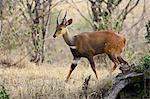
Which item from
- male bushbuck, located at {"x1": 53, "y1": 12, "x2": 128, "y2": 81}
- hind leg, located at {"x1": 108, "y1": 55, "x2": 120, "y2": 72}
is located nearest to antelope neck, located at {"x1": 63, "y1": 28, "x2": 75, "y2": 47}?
male bushbuck, located at {"x1": 53, "y1": 12, "x2": 128, "y2": 81}

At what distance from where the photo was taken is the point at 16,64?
15281 millimetres

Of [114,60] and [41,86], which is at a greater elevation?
[114,60]

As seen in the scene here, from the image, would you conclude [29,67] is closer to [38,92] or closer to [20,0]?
[20,0]

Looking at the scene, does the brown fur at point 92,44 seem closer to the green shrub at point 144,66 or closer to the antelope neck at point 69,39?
the antelope neck at point 69,39

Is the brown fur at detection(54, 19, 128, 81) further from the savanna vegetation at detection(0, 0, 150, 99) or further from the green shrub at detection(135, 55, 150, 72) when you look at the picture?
the green shrub at detection(135, 55, 150, 72)

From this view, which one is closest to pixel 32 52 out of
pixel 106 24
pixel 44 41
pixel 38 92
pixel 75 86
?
pixel 44 41

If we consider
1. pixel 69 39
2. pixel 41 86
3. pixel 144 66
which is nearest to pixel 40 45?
pixel 69 39

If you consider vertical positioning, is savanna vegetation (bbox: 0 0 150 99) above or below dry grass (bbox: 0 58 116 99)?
above

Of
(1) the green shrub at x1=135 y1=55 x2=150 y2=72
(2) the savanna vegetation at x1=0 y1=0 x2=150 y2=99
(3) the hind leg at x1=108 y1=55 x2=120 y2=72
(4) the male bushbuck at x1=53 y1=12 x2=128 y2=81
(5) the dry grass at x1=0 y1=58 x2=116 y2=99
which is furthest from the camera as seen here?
(3) the hind leg at x1=108 y1=55 x2=120 y2=72

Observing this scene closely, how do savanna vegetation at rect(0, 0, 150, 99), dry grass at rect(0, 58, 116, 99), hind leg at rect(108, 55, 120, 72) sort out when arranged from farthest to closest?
hind leg at rect(108, 55, 120, 72)
savanna vegetation at rect(0, 0, 150, 99)
dry grass at rect(0, 58, 116, 99)

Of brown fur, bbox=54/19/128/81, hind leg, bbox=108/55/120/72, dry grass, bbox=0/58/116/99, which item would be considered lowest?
dry grass, bbox=0/58/116/99

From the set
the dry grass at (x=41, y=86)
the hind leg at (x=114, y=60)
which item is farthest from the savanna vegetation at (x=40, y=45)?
the hind leg at (x=114, y=60)

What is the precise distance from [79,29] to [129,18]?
9.94ft

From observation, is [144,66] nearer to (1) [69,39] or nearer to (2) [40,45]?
(1) [69,39]
